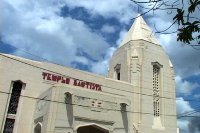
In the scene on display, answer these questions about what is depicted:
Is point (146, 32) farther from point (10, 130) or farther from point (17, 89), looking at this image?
point (10, 130)

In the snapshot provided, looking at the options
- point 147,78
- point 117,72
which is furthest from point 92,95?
point 117,72

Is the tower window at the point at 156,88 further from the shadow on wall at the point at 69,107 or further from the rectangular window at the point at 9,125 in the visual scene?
the rectangular window at the point at 9,125

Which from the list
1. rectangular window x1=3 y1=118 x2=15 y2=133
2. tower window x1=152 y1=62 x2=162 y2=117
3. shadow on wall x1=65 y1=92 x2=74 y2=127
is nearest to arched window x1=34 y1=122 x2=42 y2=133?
rectangular window x1=3 y1=118 x2=15 y2=133

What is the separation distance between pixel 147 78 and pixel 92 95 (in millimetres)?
9497

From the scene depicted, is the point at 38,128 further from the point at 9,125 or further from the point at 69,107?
the point at 69,107

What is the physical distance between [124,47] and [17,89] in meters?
13.7

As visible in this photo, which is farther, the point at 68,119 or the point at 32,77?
the point at 32,77

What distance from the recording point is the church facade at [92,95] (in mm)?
21906

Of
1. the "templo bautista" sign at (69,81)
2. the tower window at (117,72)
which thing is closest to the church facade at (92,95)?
the "templo bautista" sign at (69,81)

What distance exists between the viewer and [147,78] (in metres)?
30.6

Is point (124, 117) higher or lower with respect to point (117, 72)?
lower

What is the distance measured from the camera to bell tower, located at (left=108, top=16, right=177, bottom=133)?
29.2 m

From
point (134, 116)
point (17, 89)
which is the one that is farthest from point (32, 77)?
point (134, 116)

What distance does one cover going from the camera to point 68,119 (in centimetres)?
2144
